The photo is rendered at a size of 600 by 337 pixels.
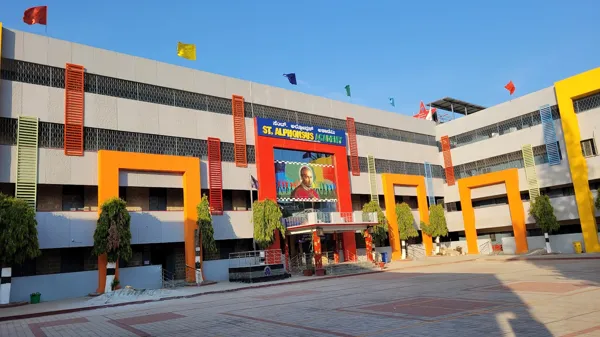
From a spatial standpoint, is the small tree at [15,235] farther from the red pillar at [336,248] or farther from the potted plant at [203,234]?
the red pillar at [336,248]

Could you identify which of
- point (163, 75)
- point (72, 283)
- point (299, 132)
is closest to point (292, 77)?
point (299, 132)

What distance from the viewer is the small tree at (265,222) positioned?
30.8 meters

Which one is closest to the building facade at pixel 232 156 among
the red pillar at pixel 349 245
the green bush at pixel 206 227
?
the red pillar at pixel 349 245

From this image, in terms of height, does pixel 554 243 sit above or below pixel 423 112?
below

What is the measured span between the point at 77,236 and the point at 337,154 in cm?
2162

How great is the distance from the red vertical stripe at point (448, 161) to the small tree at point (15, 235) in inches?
1542

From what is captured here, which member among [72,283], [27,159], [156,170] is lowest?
[72,283]

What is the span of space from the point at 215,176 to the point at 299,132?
887 cm

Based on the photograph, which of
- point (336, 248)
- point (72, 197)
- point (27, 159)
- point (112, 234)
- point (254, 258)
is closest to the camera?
point (112, 234)

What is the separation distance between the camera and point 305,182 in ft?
119

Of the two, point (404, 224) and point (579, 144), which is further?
point (404, 224)

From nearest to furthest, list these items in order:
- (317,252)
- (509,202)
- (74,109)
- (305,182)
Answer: (74,109)
(317,252)
(305,182)
(509,202)

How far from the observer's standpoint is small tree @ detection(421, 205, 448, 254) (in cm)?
4397

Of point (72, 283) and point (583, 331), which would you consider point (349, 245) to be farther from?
point (583, 331)
